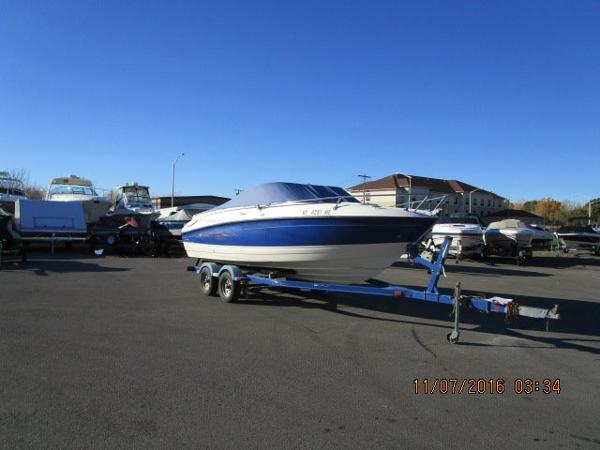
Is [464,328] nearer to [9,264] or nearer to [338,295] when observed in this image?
[338,295]

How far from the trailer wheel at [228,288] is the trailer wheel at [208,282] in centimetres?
46

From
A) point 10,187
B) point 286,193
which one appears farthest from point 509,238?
point 10,187

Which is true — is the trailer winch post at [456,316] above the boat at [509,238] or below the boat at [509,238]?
below

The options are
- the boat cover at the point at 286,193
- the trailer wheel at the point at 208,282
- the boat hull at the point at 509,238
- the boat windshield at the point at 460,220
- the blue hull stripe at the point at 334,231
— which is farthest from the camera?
the boat windshield at the point at 460,220

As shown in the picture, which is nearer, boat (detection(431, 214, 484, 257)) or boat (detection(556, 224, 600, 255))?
boat (detection(431, 214, 484, 257))

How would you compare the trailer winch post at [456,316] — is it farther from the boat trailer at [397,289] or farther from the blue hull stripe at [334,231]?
the blue hull stripe at [334,231]

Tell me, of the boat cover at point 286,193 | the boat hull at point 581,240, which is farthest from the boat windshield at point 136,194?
the boat hull at point 581,240

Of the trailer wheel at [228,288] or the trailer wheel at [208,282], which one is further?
the trailer wheel at [208,282]

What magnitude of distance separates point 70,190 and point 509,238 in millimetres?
20359

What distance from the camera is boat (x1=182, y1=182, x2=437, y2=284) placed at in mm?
7152

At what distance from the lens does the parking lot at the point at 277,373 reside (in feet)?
12.0

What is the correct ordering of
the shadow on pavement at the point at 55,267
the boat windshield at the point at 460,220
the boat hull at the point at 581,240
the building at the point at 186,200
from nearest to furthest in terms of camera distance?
the shadow on pavement at the point at 55,267 → the boat windshield at the point at 460,220 → the boat hull at the point at 581,240 → the building at the point at 186,200

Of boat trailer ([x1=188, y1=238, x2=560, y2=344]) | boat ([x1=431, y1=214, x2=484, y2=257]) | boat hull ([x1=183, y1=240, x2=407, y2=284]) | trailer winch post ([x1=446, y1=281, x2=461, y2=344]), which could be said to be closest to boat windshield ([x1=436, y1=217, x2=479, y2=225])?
boat ([x1=431, y1=214, x2=484, y2=257])

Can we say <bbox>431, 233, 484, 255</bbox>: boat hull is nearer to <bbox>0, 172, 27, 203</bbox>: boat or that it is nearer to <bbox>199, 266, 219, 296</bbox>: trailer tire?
<bbox>199, 266, 219, 296</bbox>: trailer tire
